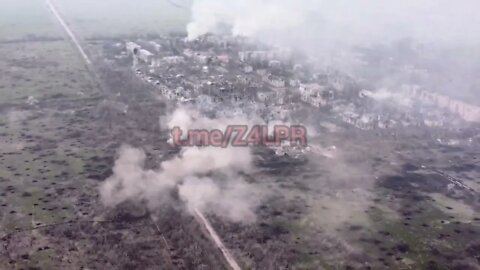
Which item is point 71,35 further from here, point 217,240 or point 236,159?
point 217,240

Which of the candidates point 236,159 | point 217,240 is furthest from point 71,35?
point 217,240

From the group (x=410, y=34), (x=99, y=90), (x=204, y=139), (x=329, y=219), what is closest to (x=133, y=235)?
(x=329, y=219)

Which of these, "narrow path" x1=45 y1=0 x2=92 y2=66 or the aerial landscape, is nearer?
the aerial landscape

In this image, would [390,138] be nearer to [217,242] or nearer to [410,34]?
[217,242]

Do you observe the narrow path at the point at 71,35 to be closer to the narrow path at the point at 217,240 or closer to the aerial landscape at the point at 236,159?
the aerial landscape at the point at 236,159

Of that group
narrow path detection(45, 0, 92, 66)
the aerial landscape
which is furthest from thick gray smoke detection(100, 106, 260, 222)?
narrow path detection(45, 0, 92, 66)

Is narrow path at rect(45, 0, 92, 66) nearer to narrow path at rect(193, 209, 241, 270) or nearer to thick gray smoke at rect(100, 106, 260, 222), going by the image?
thick gray smoke at rect(100, 106, 260, 222)
